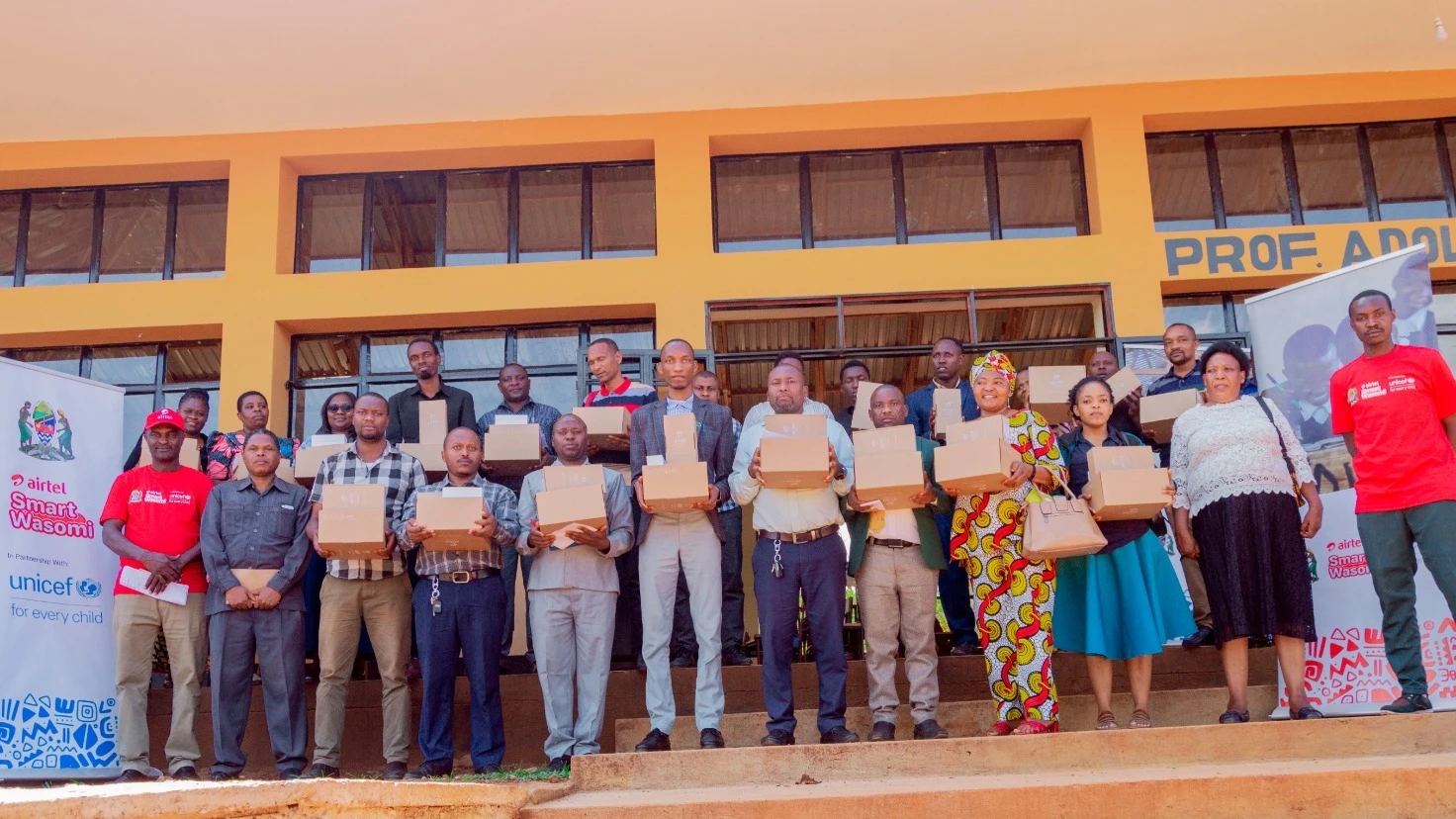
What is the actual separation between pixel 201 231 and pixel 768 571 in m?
6.62

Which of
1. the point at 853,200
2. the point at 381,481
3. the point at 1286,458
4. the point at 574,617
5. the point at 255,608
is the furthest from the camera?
the point at 853,200

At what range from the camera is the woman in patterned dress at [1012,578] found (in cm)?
515

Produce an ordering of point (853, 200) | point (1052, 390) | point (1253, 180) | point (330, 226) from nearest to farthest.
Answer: point (1052, 390) → point (1253, 180) → point (853, 200) → point (330, 226)

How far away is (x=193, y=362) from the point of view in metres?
9.81

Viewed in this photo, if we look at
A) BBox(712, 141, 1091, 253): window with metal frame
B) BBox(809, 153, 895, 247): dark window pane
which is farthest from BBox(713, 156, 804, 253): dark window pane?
BBox(809, 153, 895, 247): dark window pane

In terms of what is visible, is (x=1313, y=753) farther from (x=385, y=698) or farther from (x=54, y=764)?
(x=54, y=764)

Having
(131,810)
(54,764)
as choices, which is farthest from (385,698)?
(131,810)

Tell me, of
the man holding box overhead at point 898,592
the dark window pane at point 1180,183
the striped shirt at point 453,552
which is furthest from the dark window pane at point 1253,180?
the striped shirt at point 453,552

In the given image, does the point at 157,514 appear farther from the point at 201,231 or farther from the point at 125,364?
the point at 201,231

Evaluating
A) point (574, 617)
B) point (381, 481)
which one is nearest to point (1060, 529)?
point (574, 617)

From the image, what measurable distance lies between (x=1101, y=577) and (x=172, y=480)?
4526mm

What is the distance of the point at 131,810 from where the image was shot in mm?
3426

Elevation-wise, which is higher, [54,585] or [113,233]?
[113,233]

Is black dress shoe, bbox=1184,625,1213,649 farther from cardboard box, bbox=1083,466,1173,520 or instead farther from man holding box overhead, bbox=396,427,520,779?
man holding box overhead, bbox=396,427,520,779
